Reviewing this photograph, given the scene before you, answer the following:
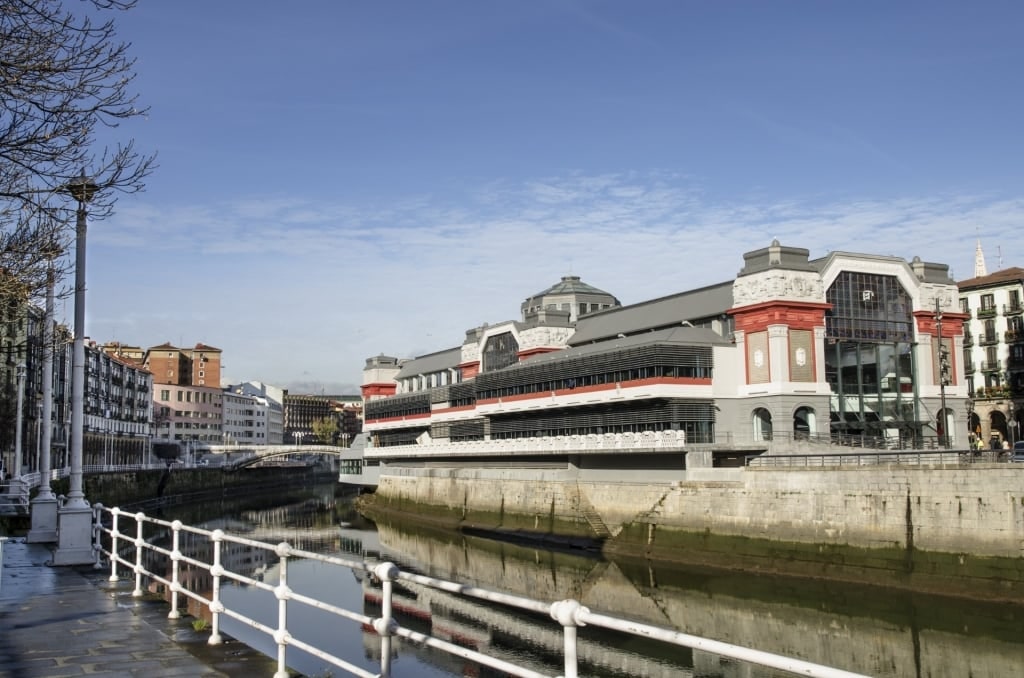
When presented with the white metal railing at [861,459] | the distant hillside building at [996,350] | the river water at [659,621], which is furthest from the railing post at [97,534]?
the distant hillside building at [996,350]

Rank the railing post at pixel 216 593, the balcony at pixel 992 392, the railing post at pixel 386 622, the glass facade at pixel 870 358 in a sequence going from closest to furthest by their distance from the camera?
the railing post at pixel 386 622 < the railing post at pixel 216 593 < the glass facade at pixel 870 358 < the balcony at pixel 992 392

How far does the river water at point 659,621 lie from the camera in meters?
25.8

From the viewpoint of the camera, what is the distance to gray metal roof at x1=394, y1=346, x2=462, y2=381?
102312 millimetres

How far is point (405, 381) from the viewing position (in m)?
113

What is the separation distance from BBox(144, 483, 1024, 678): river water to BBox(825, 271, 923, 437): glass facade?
1902cm

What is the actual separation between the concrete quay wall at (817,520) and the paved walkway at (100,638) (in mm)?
28309

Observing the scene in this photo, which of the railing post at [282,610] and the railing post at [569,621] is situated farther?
the railing post at [282,610]

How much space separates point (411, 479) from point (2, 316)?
6405cm

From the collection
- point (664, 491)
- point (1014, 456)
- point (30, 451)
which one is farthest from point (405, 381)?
point (1014, 456)

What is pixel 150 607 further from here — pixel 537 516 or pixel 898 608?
pixel 537 516

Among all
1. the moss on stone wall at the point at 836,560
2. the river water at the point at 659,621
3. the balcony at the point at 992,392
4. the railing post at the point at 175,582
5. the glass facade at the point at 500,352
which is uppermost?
the glass facade at the point at 500,352

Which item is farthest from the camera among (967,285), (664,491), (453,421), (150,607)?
(967,285)

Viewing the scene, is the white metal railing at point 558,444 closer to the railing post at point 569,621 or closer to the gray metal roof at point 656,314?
the gray metal roof at point 656,314

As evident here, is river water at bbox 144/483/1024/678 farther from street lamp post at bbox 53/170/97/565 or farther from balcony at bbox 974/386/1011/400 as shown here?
balcony at bbox 974/386/1011/400
